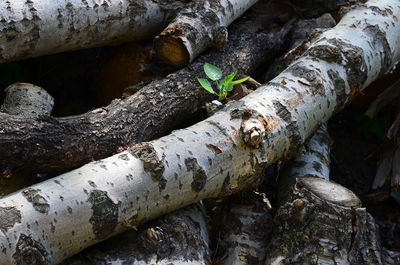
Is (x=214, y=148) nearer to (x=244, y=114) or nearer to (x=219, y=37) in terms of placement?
(x=244, y=114)

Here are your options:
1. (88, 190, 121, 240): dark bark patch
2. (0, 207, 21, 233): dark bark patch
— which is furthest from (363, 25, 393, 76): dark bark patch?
(0, 207, 21, 233): dark bark patch

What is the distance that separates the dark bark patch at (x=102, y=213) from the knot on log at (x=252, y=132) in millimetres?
663

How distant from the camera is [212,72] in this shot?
273 cm

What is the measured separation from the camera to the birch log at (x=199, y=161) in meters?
1.90

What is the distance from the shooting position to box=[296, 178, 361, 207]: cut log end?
224cm

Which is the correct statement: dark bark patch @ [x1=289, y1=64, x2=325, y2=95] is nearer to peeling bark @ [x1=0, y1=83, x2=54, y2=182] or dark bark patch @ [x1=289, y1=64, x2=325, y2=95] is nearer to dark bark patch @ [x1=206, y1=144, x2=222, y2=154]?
dark bark patch @ [x1=206, y1=144, x2=222, y2=154]

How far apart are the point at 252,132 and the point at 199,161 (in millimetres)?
279

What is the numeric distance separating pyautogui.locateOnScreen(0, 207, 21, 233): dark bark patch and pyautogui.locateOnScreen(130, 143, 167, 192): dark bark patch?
537mm

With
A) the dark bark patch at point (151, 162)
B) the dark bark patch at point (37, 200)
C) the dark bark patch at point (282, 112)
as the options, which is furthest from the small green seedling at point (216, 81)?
the dark bark patch at point (37, 200)

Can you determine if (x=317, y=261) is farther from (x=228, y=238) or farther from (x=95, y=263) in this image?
(x=95, y=263)

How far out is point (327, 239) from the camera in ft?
7.11

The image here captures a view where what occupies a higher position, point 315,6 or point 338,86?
point 315,6

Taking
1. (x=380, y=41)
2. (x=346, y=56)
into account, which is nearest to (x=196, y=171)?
(x=346, y=56)

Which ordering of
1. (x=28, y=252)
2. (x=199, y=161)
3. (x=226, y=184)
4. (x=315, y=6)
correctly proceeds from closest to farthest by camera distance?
(x=28, y=252) → (x=199, y=161) → (x=226, y=184) → (x=315, y=6)
